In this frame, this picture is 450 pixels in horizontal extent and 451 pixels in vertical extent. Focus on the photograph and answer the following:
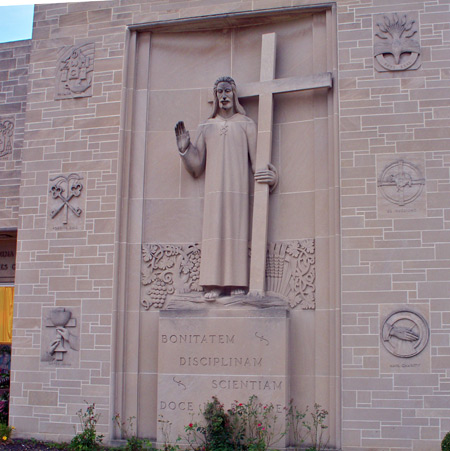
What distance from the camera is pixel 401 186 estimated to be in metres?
10.1

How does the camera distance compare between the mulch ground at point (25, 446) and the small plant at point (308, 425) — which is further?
the mulch ground at point (25, 446)

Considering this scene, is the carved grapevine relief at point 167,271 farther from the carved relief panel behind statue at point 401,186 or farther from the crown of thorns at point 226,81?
the carved relief panel behind statue at point 401,186

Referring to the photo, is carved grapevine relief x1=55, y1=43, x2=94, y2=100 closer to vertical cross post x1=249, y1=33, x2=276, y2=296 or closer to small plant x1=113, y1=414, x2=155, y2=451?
vertical cross post x1=249, y1=33, x2=276, y2=296

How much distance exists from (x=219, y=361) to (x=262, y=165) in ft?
9.46

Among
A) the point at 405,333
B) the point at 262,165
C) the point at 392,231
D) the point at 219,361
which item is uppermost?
the point at 262,165

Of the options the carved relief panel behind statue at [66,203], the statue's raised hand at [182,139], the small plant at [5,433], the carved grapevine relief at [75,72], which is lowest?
the small plant at [5,433]

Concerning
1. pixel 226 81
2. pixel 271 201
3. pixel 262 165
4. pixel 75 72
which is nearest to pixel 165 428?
pixel 271 201

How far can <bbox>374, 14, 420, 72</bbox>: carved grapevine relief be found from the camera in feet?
34.2

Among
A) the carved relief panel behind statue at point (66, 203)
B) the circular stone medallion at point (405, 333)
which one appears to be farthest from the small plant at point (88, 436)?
the circular stone medallion at point (405, 333)

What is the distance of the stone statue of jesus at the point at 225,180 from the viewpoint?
10508 millimetres

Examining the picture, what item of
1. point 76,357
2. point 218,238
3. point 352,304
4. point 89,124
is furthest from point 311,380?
point 89,124

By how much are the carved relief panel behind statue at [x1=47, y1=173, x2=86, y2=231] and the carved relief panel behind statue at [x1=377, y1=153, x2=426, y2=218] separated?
4.55 m

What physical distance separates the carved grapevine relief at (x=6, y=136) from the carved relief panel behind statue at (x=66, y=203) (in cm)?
201

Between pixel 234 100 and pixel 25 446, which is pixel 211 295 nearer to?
pixel 234 100
